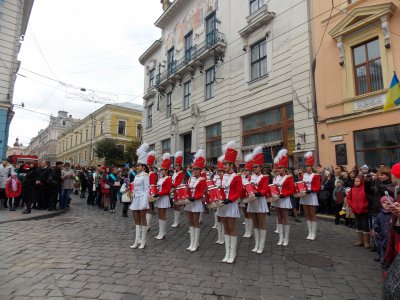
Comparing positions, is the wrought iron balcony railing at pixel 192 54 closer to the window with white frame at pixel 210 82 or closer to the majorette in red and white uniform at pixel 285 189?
the window with white frame at pixel 210 82

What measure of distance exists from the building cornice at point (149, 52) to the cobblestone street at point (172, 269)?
27369 millimetres

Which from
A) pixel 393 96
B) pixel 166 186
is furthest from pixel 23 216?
pixel 393 96

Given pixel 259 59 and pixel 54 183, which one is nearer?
pixel 54 183

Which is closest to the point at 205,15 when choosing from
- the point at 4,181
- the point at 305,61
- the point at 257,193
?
the point at 305,61

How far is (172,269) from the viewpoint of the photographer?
217 inches

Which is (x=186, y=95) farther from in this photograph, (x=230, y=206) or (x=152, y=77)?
(x=230, y=206)

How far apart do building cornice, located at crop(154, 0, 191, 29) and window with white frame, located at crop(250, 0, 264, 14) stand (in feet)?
31.1

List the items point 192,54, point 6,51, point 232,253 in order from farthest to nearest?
point 192,54 → point 6,51 → point 232,253

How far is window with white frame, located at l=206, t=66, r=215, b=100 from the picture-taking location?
74.3ft

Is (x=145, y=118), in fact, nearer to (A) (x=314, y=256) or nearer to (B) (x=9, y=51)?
(B) (x=9, y=51)

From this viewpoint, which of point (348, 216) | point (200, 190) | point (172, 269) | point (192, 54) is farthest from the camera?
point (192, 54)

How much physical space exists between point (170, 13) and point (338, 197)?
1013 inches

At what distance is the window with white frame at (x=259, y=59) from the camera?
59.9ft

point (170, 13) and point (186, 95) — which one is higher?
point (170, 13)
